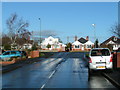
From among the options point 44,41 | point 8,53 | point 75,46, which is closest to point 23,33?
point 8,53

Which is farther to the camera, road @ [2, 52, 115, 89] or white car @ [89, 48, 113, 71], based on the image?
white car @ [89, 48, 113, 71]

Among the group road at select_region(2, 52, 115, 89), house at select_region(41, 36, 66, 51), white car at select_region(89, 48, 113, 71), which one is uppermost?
house at select_region(41, 36, 66, 51)

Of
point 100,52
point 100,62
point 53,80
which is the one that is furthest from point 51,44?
point 53,80

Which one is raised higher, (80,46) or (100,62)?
(80,46)

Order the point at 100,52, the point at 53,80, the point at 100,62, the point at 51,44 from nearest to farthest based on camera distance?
1. the point at 53,80
2. the point at 100,62
3. the point at 100,52
4. the point at 51,44

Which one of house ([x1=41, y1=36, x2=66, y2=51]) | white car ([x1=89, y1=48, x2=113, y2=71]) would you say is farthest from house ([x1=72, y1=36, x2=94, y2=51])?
white car ([x1=89, y1=48, x2=113, y2=71])

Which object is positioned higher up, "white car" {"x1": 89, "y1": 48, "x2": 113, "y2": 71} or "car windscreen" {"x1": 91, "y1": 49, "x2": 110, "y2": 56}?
"car windscreen" {"x1": 91, "y1": 49, "x2": 110, "y2": 56}

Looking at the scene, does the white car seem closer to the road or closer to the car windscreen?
the car windscreen

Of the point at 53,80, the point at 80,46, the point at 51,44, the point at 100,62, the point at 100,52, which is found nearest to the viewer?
the point at 53,80

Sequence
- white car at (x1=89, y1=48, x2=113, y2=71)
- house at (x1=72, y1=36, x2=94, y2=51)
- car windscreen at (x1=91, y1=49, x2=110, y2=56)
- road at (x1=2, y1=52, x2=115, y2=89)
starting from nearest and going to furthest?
road at (x1=2, y1=52, x2=115, y2=89)
white car at (x1=89, y1=48, x2=113, y2=71)
car windscreen at (x1=91, y1=49, x2=110, y2=56)
house at (x1=72, y1=36, x2=94, y2=51)

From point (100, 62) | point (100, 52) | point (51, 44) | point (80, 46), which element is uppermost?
point (51, 44)

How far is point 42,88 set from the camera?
1112 centimetres

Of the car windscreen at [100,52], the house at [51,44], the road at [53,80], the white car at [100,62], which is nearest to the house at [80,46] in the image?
the house at [51,44]

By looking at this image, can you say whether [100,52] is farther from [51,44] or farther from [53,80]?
[51,44]
